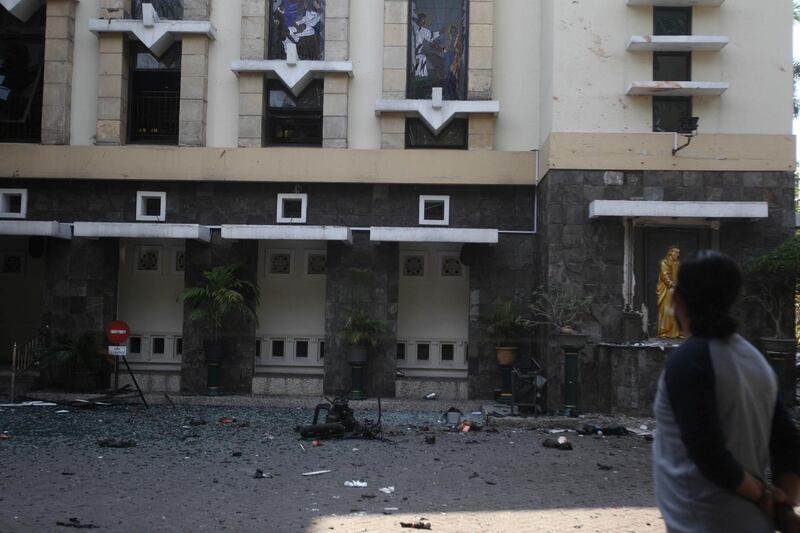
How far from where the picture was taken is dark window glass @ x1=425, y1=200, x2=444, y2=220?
1700 centimetres

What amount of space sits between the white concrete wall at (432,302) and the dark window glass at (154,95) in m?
6.05

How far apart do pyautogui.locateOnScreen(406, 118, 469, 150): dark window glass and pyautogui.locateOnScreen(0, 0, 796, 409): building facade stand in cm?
5

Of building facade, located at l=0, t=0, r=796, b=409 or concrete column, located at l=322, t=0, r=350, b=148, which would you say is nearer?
building facade, located at l=0, t=0, r=796, b=409

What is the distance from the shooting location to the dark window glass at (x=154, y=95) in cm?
1766

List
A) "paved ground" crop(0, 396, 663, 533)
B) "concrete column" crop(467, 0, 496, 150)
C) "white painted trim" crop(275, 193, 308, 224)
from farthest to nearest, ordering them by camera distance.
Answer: "concrete column" crop(467, 0, 496, 150) < "white painted trim" crop(275, 193, 308, 224) < "paved ground" crop(0, 396, 663, 533)

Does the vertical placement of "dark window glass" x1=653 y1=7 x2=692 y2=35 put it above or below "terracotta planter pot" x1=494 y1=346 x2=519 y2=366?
above

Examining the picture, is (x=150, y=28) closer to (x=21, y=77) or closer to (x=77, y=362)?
Result: (x=21, y=77)

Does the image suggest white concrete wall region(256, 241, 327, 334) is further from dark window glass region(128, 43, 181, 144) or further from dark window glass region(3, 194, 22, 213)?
dark window glass region(3, 194, 22, 213)

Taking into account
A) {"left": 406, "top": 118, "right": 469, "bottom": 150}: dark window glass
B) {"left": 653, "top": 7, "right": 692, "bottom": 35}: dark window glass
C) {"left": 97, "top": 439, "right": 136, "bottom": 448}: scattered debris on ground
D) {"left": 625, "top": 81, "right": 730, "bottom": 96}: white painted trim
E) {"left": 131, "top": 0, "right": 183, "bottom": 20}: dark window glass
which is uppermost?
{"left": 131, "top": 0, "right": 183, "bottom": 20}: dark window glass

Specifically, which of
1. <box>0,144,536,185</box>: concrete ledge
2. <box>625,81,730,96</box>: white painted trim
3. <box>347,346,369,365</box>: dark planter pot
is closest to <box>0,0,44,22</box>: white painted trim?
<box>0,144,536,185</box>: concrete ledge

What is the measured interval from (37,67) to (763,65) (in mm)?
15891

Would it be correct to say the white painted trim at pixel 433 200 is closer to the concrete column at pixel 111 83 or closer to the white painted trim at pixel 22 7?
the concrete column at pixel 111 83

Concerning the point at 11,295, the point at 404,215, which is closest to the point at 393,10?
the point at 404,215

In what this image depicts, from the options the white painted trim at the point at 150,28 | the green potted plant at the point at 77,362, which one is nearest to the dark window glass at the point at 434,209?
the white painted trim at the point at 150,28
